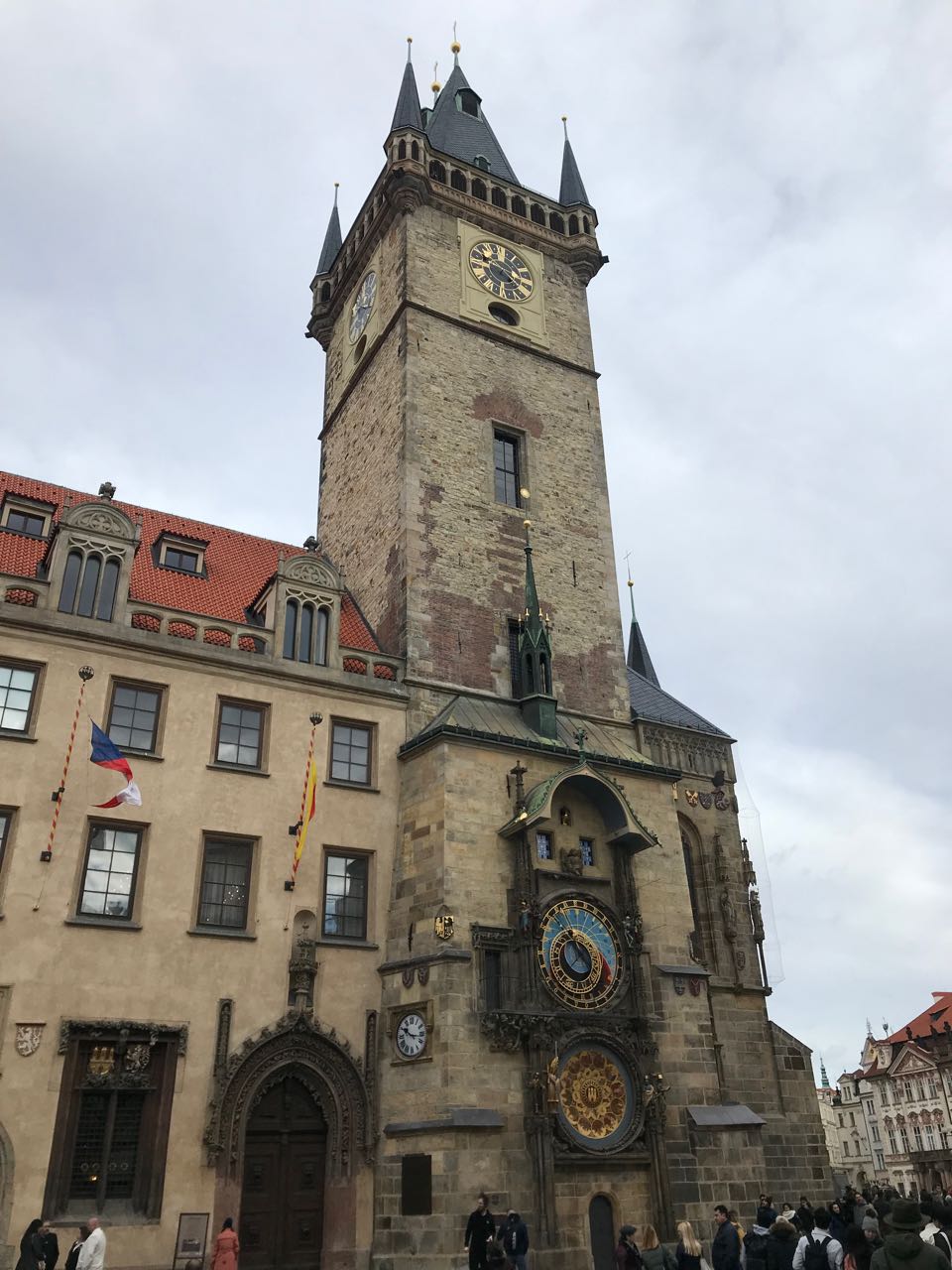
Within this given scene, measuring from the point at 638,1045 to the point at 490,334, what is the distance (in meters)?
17.8

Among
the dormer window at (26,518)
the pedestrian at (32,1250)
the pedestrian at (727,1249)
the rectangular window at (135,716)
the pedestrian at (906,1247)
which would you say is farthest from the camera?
the dormer window at (26,518)

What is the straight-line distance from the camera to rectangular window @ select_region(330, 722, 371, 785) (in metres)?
20.2

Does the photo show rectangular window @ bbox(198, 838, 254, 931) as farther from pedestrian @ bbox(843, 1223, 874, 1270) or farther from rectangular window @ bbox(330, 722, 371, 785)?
pedestrian @ bbox(843, 1223, 874, 1270)

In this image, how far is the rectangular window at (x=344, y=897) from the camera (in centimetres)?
1891

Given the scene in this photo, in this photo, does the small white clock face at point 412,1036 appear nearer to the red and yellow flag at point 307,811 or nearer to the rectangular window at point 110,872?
the red and yellow flag at point 307,811

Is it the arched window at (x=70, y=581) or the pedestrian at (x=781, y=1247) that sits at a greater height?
the arched window at (x=70, y=581)

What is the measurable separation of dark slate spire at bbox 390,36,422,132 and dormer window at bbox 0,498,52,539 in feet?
50.9

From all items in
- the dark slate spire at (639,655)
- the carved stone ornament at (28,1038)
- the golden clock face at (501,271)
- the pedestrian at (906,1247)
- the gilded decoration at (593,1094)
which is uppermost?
the golden clock face at (501,271)

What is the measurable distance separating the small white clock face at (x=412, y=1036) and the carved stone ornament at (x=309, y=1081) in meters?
0.67

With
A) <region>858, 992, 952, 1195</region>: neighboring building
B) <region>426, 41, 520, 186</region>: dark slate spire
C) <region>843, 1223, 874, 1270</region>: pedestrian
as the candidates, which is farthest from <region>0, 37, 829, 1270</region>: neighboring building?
<region>858, 992, 952, 1195</region>: neighboring building

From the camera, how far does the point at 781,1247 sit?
1036 cm

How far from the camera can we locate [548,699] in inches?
875

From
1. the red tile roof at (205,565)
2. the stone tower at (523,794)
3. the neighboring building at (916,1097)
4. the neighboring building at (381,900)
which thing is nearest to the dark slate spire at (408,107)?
the stone tower at (523,794)

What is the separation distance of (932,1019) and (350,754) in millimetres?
66646
